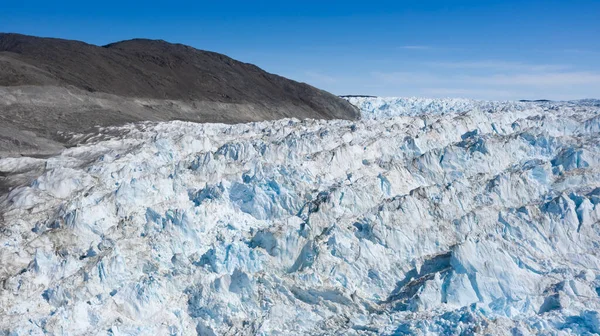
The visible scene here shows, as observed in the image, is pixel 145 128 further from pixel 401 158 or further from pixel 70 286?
pixel 70 286

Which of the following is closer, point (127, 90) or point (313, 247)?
point (313, 247)

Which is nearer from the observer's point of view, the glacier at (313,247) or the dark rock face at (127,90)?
the glacier at (313,247)

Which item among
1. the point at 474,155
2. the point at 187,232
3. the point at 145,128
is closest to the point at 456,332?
the point at 187,232

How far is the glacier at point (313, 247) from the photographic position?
1094 centimetres

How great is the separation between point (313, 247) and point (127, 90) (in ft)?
154

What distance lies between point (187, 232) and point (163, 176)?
4.51 m

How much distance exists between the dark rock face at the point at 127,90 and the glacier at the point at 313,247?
682 inches

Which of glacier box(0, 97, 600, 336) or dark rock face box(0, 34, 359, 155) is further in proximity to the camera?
dark rock face box(0, 34, 359, 155)

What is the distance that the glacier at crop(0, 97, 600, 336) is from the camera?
10.9 m

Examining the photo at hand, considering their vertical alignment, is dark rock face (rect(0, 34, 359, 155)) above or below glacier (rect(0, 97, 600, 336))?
above

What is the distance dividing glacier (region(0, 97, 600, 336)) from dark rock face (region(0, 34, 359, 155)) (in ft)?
56.9

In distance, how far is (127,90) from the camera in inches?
2202

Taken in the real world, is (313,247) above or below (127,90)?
below

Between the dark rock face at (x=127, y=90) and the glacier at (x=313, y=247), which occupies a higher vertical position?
the dark rock face at (x=127, y=90)
